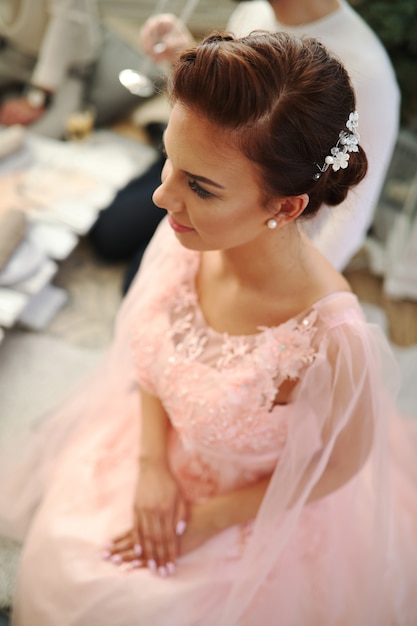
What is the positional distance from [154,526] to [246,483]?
194 mm

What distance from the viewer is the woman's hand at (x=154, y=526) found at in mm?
1071

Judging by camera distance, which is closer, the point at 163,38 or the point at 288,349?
the point at 288,349

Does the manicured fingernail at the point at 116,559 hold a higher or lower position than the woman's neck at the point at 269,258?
lower

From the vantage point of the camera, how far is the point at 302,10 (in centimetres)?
126

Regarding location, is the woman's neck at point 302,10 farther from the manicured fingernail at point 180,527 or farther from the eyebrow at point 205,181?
the manicured fingernail at point 180,527

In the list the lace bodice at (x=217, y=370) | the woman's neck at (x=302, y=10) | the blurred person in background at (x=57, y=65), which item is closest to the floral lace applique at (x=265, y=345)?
the lace bodice at (x=217, y=370)

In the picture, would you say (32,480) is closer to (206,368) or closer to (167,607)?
(167,607)

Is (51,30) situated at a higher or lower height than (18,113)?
higher

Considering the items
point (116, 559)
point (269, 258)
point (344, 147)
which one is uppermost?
point (344, 147)

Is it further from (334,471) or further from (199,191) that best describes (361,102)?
(334,471)

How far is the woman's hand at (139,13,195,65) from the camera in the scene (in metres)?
1.52

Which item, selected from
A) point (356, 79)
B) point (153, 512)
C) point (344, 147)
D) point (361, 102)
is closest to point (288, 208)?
point (344, 147)

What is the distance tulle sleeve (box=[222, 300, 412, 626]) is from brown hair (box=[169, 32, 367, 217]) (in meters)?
0.29

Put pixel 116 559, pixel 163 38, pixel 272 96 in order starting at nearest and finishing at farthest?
pixel 272 96
pixel 116 559
pixel 163 38
